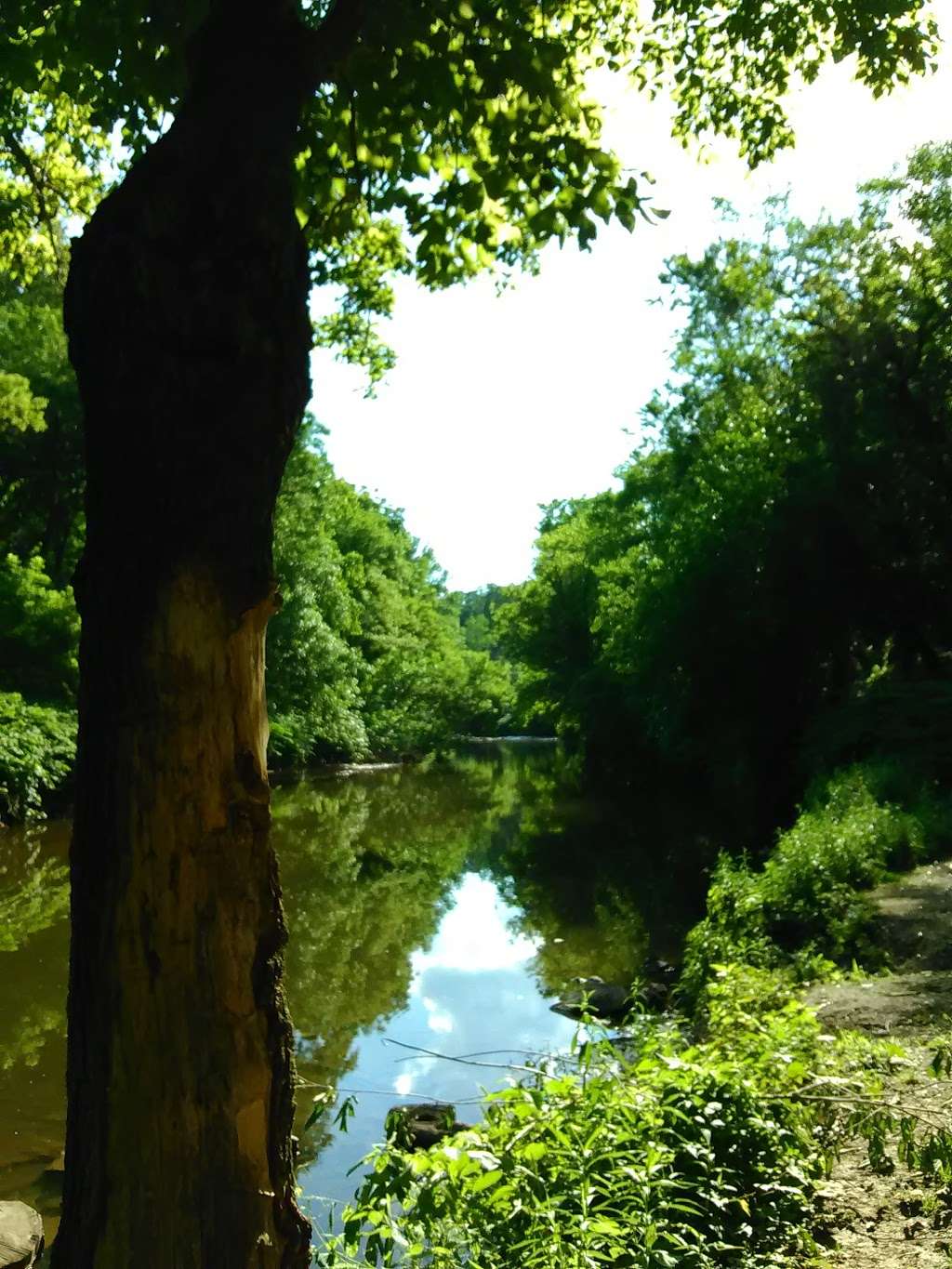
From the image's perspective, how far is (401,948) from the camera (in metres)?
13.7

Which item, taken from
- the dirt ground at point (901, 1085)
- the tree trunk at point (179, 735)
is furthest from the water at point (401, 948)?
the tree trunk at point (179, 735)

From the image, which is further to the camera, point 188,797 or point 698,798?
point 698,798

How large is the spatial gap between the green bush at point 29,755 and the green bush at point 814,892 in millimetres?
13952

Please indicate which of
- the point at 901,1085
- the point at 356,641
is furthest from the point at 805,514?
the point at 356,641

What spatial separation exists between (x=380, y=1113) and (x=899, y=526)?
15.9 meters

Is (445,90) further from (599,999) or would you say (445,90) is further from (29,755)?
(29,755)

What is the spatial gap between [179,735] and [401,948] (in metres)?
11.8

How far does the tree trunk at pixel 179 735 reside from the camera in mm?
2457

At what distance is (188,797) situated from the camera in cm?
252

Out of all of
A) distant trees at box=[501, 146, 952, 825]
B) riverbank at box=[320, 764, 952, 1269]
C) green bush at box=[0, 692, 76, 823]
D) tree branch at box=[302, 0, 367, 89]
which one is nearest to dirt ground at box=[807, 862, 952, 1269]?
riverbank at box=[320, 764, 952, 1269]

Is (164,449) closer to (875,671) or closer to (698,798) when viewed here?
(875,671)

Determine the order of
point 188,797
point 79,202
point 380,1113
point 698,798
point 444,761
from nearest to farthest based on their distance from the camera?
point 188,797
point 79,202
point 380,1113
point 698,798
point 444,761

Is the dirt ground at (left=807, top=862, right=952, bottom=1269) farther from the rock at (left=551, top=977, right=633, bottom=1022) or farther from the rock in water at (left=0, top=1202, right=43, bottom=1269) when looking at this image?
the rock in water at (left=0, top=1202, right=43, bottom=1269)

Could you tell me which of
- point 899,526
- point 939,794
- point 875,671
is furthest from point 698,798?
point 939,794
